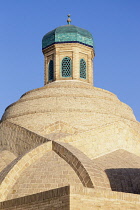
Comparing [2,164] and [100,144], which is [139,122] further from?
[2,164]

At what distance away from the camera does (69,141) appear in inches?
711

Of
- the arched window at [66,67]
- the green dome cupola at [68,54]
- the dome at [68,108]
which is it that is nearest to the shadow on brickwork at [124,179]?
the dome at [68,108]

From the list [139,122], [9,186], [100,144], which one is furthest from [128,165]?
[139,122]

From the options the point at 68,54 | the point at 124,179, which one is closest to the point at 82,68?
the point at 68,54

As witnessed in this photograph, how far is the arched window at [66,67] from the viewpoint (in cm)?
2529

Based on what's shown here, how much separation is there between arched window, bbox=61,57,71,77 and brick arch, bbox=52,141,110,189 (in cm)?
905

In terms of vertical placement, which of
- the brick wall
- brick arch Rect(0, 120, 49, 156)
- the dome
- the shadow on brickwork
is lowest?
the brick wall

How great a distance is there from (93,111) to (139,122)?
116 inches

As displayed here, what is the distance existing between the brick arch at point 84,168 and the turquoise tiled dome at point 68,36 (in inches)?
407

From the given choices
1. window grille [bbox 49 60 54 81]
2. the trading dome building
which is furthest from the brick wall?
window grille [bbox 49 60 54 81]

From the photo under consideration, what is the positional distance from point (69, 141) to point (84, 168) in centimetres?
289

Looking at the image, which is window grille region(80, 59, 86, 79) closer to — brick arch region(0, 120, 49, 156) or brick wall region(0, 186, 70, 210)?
brick arch region(0, 120, 49, 156)

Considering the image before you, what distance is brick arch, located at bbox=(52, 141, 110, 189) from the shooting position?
49.0ft

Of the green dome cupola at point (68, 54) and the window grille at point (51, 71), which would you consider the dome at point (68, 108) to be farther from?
the window grille at point (51, 71)
